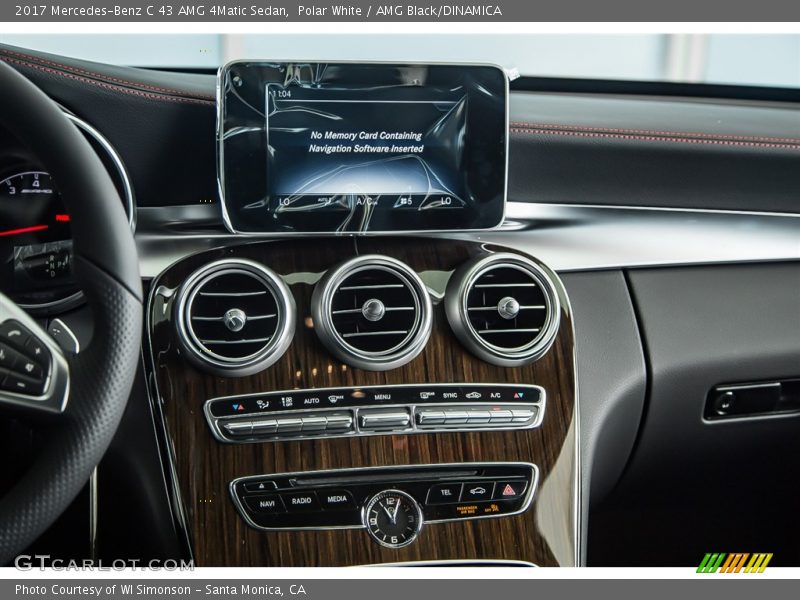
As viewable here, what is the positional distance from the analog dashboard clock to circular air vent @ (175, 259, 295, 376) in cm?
23

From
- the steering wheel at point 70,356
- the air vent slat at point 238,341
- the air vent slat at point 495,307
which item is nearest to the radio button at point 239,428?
the air vent slat at point 238,341

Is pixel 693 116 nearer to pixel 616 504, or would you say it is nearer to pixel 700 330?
pixel 700 330

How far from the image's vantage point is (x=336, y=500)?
3.58 ft

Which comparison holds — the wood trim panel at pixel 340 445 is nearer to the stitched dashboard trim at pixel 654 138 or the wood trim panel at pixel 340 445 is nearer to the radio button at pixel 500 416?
the radio button at pixel 500 416

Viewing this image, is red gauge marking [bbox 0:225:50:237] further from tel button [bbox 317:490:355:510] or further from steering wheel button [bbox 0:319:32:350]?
tel button [bbox 317:490:355:510]

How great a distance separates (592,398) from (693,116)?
0.52m

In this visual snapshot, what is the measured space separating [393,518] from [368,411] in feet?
0.47

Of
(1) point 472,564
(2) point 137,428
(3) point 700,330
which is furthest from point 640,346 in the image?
(2) point 137,428

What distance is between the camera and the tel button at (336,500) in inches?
42.8

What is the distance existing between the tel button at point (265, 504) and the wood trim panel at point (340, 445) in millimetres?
24

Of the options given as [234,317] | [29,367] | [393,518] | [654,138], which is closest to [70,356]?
[29,367]

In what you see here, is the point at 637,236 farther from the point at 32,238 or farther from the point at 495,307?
the point at 32,238

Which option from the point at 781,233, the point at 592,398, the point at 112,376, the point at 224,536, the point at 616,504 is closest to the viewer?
the point at 112,376

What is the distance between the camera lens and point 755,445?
1.50 metres
